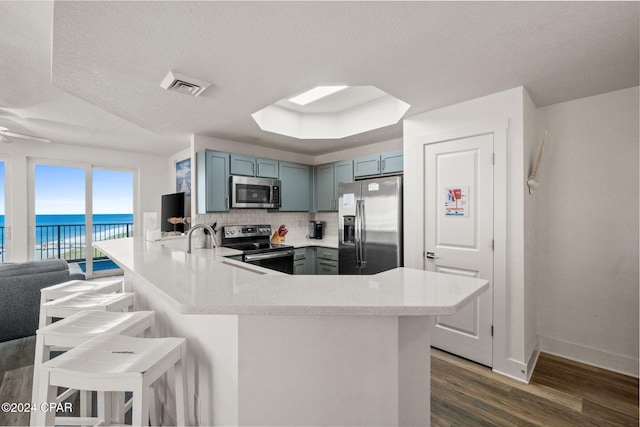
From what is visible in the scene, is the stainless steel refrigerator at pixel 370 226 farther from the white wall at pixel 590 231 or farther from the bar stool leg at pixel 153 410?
the bar stool leg at pixel 153 410

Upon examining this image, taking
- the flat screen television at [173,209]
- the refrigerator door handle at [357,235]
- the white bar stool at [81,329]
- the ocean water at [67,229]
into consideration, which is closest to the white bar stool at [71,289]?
the white bar stool at [81,329]

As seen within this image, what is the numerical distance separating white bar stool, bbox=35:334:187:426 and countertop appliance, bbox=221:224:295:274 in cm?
205

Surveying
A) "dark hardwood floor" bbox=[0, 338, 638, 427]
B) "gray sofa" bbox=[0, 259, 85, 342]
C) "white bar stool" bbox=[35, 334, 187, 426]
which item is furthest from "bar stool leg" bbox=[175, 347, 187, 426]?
"gray sofa" bbox=[0, 259, 85, 342]

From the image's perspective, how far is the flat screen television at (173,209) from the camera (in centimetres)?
456

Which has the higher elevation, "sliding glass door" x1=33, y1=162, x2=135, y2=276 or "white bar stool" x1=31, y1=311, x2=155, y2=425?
"sliding glass door" x1=33, y1=162, x2=135, y2=276

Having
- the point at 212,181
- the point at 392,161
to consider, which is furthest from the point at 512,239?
the point at 212,181

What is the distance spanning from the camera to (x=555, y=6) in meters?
1.36

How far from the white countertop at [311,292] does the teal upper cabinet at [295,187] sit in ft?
9.60

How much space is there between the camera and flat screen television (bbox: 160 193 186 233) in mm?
4559

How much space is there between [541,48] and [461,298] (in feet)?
5.68

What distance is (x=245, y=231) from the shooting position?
13.2ft

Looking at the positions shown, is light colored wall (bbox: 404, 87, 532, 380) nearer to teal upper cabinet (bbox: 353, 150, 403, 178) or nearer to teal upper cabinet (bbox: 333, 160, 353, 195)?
teal upper cabinet (bbox: 353, 150, 403, 178)

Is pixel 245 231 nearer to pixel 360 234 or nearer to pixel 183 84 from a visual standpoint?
pixel 360 234

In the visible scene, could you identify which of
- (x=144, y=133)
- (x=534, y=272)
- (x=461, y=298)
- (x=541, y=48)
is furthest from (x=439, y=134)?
(x=144, y=133)
